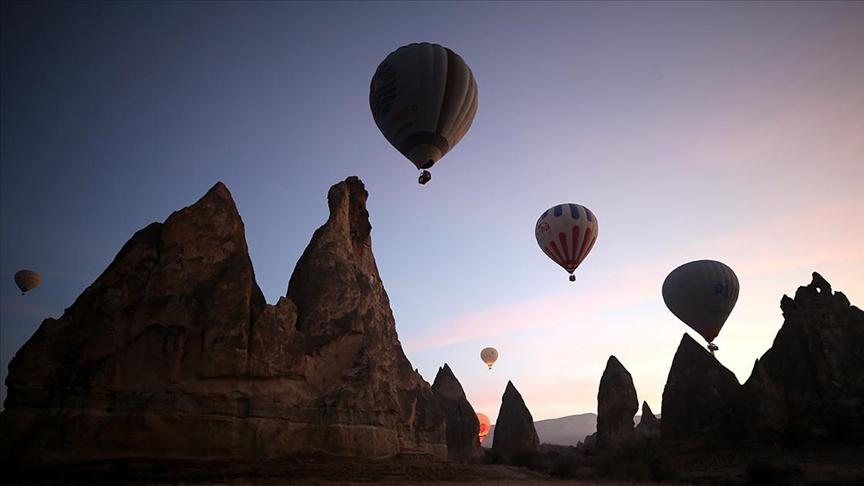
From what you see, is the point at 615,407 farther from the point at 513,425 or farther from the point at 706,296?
the point at 706,296

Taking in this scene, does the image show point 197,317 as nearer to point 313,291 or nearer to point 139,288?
point 139,288

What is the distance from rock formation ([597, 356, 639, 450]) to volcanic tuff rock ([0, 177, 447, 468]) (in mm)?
24618

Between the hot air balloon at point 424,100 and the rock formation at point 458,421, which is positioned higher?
the hot air balloon at point 424,100

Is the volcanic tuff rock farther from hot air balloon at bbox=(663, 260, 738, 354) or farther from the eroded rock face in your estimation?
hot air balloon at bbox=(663, 260, 738, 354)

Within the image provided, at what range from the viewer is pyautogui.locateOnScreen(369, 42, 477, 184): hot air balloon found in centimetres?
2222

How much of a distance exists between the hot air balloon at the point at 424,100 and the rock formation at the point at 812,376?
78.6 feet

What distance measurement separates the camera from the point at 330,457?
18344 millimetres

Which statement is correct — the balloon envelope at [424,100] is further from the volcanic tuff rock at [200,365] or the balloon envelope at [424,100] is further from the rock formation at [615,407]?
the rock formation at [615,407]

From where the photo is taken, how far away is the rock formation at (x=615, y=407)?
137 ft

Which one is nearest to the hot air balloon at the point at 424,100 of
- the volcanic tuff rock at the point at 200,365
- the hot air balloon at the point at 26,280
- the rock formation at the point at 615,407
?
the volcanic tuff rock at the point at 200,365

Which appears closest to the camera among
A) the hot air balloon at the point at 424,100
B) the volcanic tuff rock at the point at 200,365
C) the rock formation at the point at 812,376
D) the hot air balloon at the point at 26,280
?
the volcanic tuff rock at the point at 200,365

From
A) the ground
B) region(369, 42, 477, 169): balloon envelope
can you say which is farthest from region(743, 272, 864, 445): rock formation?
region(369, 42, 477, 169): balloon envelope

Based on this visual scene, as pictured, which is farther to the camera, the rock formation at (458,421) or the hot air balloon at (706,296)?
the rock formation at (458,421)

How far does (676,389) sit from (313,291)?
27.0 metres
